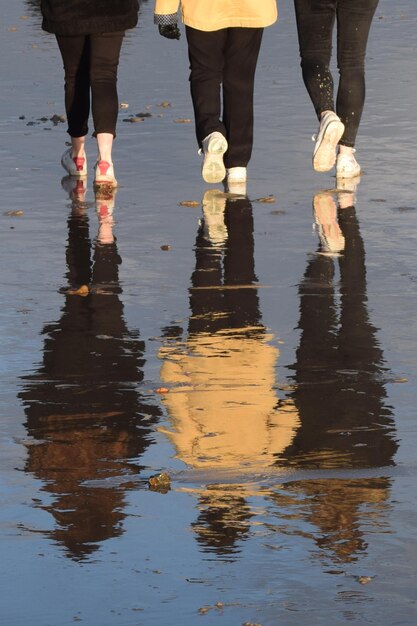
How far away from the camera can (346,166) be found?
1028 cm

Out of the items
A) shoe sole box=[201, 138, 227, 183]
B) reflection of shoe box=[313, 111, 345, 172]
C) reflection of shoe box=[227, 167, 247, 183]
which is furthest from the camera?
reflection of shoe box=[227, 167, 247, 183]

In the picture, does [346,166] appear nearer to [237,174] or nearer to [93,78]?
[237,174]

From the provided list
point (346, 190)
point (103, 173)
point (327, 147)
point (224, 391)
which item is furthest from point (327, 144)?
point (224, 391)

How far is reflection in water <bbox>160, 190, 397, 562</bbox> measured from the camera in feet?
15.2

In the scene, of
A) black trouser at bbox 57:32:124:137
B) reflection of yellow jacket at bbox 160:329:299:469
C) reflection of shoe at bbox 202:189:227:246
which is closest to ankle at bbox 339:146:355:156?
reflection of shoe at bbox 202:189:227:246

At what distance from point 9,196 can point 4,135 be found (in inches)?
88.9

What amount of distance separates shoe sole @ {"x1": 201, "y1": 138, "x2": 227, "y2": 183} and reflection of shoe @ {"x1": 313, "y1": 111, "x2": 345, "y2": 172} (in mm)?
500

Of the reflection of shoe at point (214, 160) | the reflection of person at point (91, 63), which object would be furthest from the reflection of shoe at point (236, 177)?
the reflection of person at point (91, 63)

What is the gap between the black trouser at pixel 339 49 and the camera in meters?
10.1

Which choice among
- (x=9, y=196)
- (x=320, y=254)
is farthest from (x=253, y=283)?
(x=9, y=196)

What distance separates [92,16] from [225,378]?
446 centimetres

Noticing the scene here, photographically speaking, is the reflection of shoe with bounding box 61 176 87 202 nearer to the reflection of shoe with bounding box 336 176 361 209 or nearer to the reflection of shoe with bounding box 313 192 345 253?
the reflection of shoe with bounding box 313 192 345 253

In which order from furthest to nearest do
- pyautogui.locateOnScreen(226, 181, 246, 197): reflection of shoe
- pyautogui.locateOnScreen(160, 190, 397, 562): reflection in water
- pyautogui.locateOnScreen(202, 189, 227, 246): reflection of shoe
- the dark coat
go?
the dark coat → pyautogui.locateOnScreen(226, 181, 246, 197): reflection of shoe → pyautogui.locateOnScreen(202, 189, 227, 246): reflection of shoe → pyautogui.locateOnScreen(160, 190, 397, 562): reflection in water

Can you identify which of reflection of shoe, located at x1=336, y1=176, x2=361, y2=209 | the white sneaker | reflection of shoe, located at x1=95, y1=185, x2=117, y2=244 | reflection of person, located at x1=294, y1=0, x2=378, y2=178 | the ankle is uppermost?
reflection of person, located at x1=294, y1=0, x2=378, y2=178
